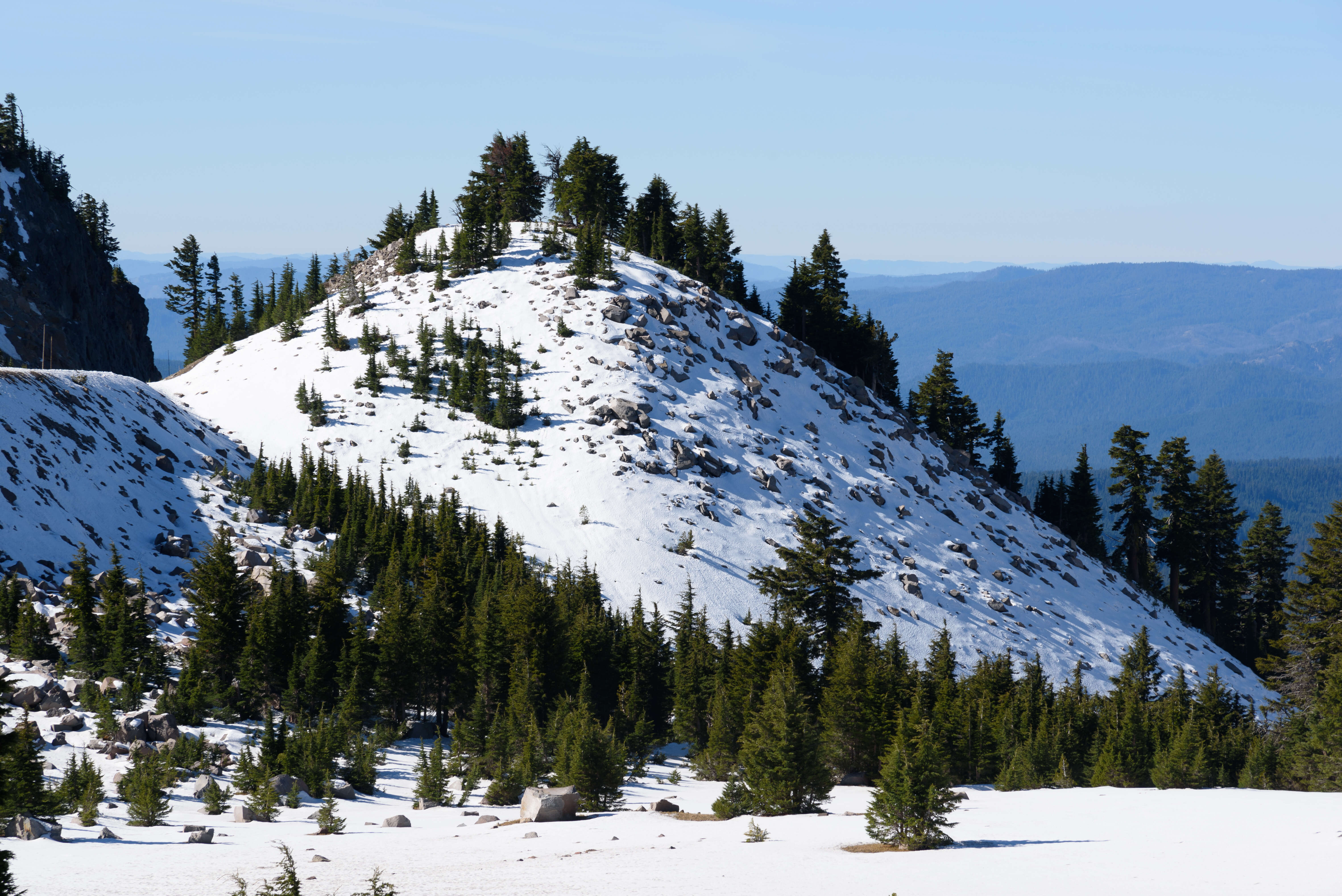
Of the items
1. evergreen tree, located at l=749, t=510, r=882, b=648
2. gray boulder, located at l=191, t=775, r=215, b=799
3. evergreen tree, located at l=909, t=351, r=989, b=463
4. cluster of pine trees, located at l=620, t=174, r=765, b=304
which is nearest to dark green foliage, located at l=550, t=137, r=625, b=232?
cluster of pine trees, located at l=620, t=174, r=765, b=304

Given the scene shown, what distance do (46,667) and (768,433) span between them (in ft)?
183

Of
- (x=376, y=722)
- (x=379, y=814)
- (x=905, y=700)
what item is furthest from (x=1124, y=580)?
(x=379, y=814)

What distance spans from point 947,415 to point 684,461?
130 ft

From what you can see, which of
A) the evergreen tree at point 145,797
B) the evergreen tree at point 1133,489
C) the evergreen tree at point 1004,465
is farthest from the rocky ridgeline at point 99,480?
the evergreen tree at point 1004,465

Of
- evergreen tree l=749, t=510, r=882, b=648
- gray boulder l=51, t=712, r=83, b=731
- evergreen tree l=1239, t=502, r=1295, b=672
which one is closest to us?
gray boulder l=51, t=712, r=83, b=731

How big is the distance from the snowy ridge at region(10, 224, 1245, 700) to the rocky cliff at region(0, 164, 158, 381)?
24827mm

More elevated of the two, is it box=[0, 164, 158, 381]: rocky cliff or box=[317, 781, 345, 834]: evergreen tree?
box=[0, 164, 158, 381]: rocky cliff

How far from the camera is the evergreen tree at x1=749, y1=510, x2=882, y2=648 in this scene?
51.7 meters

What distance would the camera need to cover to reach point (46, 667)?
36.9m

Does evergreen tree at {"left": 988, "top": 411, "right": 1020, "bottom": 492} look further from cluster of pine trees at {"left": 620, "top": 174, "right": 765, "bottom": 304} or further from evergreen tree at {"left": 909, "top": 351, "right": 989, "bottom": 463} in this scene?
cluster of pine trees at {"left": 620, "top": 174, "right": 765, "bottom": 304}

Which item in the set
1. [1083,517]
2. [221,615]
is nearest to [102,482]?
[221,615]

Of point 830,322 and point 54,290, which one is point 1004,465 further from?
point 54,290

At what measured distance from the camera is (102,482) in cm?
5456

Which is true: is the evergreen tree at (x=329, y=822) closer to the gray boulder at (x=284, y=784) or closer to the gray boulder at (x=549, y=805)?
the gray boulder at (x=284, y=784)
